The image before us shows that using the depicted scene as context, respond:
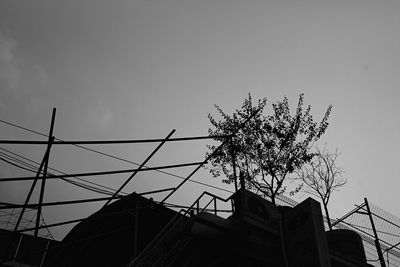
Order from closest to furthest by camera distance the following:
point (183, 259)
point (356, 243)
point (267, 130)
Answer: point (183, 259) < point (356, 243) < point (267, 130)

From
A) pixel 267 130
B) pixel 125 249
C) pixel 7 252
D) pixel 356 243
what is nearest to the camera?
pixel 356 243

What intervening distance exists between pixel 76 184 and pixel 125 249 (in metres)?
5.13

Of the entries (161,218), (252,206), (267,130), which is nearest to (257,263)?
(252,206)

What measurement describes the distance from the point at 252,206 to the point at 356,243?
19.2ft

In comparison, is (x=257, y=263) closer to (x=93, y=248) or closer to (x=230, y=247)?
(x=230, y=247)

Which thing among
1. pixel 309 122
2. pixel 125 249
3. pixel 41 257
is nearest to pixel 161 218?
pixel 125 249

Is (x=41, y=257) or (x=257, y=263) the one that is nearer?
(x=257, y=263)

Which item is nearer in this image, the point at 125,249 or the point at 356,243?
the point at 356,243

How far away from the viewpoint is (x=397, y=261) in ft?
50.6

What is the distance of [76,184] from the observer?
464 inches

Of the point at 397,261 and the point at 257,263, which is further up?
the point at 397,261

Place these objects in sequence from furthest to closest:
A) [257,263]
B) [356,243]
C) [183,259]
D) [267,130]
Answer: [267,130] < [356,243] < [257,263] < [183,259]

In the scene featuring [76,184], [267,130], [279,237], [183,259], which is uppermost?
[267,130]

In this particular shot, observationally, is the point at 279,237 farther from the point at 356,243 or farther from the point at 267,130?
the point at 267,130
